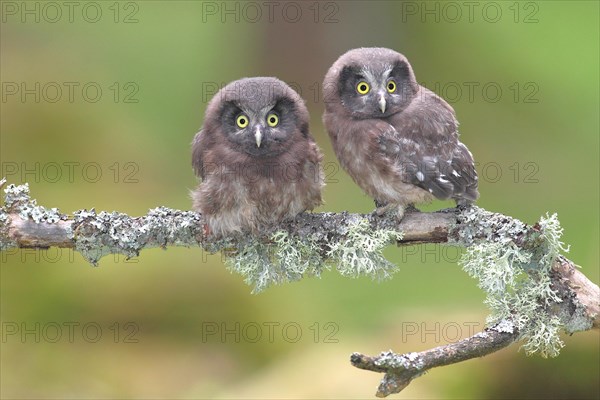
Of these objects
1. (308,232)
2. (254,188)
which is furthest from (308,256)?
(254,188)

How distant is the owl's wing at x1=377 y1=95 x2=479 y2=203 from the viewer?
13.8ft

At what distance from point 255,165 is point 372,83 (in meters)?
0.70

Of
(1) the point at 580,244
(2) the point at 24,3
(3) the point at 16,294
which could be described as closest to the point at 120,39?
(2) the point at 24,3

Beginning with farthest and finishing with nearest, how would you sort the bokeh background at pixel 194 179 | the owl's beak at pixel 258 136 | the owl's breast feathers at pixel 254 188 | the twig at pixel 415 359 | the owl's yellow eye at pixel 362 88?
the bokeh background at pixel 194 179
the owl's yellow eye at pixel 362 88
the owl's breast feathers at pixel 254 188
the owl's beak at pixel 258 136
the twig at pixel 415 359

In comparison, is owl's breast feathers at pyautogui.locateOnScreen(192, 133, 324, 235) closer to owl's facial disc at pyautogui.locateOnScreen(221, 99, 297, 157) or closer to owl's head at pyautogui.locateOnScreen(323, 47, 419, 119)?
owl's facial disc at pyautogui.locateOnScreen(221, 99, 297, 157)

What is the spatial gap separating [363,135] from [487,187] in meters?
4.16

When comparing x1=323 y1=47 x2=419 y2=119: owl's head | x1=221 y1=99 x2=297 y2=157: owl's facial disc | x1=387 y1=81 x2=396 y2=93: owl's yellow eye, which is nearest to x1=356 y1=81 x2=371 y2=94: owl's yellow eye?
x1=323 y1=47 x2=419 y2=119: owl's head

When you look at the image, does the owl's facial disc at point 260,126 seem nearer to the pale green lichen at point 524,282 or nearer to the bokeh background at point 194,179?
the pale green lichen at point 524,282

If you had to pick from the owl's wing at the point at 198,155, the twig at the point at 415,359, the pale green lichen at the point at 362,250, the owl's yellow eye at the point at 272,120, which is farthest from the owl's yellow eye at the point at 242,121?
the twig at the point at 415,359

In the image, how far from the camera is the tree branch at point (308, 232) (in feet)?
12.8

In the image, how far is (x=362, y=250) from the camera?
13.1 ft

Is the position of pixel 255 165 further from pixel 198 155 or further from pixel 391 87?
pixel 391 87

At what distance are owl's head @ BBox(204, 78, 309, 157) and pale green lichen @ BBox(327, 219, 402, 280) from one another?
1.81 ft

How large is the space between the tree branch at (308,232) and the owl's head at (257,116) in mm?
394
